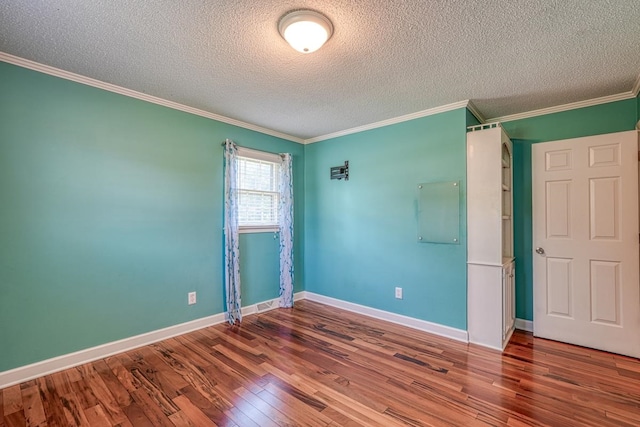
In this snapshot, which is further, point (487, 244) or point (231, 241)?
point (231, 241)

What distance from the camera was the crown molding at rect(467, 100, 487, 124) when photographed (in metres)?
3.05

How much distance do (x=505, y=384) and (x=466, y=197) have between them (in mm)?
1677

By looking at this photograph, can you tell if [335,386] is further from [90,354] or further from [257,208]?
[257,208]

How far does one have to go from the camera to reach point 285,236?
161 inches

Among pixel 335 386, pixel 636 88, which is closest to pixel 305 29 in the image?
pixel 335 386

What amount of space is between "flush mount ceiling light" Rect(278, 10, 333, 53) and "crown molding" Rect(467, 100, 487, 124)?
1.92m

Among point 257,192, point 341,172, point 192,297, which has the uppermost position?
point 341,172

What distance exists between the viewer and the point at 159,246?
9.75 ft

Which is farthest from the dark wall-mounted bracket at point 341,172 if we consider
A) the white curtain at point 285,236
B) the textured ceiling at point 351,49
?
the textured ceiling at point 351,49

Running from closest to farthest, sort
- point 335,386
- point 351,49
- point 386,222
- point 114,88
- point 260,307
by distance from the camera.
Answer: point 351,49 < point 335,386 < point 114,88 < point 386,222 < point 260,307

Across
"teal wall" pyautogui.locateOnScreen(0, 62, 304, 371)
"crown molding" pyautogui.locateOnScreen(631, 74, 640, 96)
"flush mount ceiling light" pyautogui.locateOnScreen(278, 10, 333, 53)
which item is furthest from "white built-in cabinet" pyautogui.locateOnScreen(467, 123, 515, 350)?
"teal wall" pyautogui.locateOnScreen(0, 62, 304, 371)

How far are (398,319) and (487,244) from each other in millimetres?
1336

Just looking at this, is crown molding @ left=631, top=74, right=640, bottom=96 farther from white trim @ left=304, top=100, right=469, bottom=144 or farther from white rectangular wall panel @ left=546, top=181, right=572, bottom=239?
white trim @ left=304, top=100, right=469, bottom=144

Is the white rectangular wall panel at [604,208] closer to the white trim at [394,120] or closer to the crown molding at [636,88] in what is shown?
the crown molding at [636,88]
